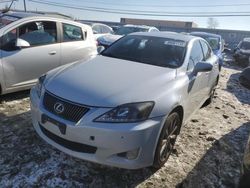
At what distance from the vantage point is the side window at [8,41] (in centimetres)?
499

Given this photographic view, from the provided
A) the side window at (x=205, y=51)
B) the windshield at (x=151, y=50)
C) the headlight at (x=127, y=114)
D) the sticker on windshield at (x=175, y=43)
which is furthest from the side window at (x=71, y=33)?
the headlight at (x=127, y=114)

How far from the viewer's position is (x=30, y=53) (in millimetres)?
5348

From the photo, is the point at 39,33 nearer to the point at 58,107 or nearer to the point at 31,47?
the point at 31,47

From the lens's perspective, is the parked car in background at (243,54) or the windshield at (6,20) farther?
the parked car in background at (243,54)

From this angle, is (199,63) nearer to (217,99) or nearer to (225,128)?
(225,128)

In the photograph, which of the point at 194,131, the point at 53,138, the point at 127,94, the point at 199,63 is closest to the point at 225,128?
the point at 194,131

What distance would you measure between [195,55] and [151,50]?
774 millimetres

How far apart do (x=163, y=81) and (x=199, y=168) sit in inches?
51.5

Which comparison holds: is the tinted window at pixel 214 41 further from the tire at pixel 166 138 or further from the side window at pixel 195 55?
the tire at pixel 166 138

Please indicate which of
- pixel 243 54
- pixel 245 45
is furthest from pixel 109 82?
pixel 245 45

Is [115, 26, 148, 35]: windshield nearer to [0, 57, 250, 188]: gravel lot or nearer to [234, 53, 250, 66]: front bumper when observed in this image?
[234, 53, 250, 66]: front bumper

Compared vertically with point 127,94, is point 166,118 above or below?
below

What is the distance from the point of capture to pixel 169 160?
13.0 ft

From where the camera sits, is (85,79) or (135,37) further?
(135,37)
